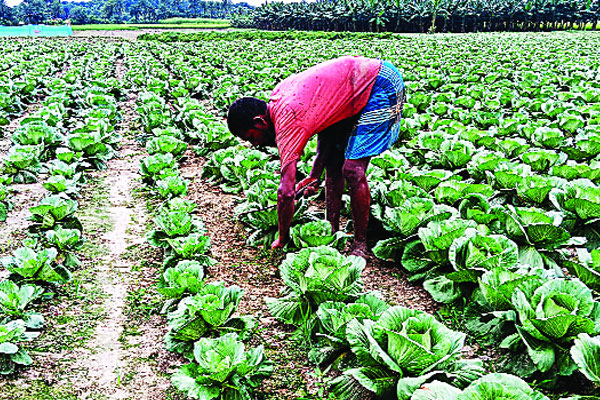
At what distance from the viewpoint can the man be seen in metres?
3.19

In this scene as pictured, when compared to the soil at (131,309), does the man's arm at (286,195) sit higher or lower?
higher

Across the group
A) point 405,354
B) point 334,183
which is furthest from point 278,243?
point 405,354

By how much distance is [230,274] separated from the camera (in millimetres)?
3816

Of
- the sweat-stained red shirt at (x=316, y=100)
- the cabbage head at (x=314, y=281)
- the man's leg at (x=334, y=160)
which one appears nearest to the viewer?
the cabbage head at (x=314, y=281)

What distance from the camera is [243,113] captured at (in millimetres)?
3258

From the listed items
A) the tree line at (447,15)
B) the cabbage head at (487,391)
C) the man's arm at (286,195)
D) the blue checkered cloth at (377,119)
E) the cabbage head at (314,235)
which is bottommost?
the cabbage head at (314,235)

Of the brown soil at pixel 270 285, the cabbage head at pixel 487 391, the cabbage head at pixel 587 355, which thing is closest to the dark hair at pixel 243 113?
the brown soil at pixel 270 285

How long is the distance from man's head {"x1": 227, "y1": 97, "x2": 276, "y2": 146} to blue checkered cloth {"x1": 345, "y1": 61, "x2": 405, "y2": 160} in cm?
60

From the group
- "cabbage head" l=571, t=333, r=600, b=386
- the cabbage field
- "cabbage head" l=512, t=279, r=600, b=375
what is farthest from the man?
"cabbage head" l=571, t=333, r=600, b=386

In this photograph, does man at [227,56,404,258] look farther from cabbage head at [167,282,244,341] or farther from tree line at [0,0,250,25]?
tree line at [0,0,250,25]

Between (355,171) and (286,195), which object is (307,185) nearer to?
(355,171)

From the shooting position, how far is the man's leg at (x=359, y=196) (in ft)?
11.3

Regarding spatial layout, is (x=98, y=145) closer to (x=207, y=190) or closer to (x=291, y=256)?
(x=207, y=190)

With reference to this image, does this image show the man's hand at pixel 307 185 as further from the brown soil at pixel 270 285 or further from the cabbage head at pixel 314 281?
the cabbage head at pixel 314 281
